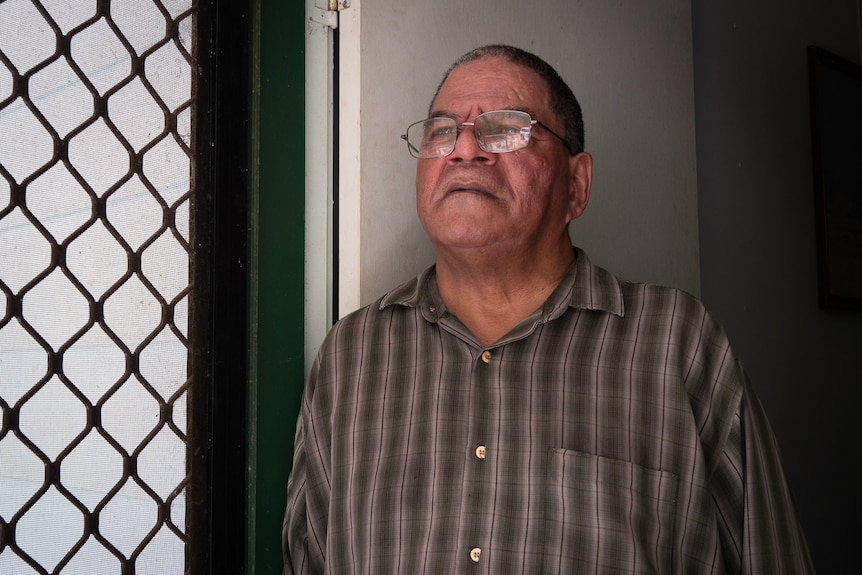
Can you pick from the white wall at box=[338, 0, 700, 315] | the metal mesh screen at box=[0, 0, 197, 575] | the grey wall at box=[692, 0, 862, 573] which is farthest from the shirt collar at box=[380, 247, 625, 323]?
the grey wall at box=[692, 0, 862, 573]

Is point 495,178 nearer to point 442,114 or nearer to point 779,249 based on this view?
point 442,114

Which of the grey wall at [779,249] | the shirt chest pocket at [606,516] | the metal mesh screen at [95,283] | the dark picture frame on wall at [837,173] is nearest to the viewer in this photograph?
the metal mesh screen at [95,283]

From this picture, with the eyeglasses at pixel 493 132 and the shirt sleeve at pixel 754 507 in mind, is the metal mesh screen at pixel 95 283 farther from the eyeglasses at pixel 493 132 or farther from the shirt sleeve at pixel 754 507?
the shirt sleeve at pixel 754 507

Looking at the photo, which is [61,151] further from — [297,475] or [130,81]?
[297,475]

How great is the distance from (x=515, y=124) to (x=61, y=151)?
2.26 ft

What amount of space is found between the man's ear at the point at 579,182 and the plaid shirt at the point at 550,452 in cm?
18

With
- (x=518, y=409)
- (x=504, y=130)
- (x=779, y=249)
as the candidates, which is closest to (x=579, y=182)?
(x=504, y=130)

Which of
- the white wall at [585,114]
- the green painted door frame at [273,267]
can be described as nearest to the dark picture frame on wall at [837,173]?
the white wall at [585,114]

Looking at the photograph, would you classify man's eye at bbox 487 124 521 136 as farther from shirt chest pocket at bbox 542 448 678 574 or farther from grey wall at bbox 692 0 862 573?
grey wall at bbox 692 0 862 573

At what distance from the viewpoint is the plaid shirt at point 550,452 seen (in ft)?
3.82

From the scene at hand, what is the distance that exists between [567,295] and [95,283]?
0.73 m

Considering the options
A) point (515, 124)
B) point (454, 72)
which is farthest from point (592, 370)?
point (454, 72)

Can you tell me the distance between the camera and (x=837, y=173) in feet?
8.89

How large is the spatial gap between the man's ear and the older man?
0.04m
